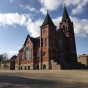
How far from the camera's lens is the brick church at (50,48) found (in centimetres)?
4400

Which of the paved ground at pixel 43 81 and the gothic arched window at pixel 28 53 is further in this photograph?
the gothic arched window at pixel 28 53

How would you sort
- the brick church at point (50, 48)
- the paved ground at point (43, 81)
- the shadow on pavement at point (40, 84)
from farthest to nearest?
the brick church at point (50, 48), the paved ground at point (43, 81), the shadow on pavement at point (40, 84)

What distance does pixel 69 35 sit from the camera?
170 feet

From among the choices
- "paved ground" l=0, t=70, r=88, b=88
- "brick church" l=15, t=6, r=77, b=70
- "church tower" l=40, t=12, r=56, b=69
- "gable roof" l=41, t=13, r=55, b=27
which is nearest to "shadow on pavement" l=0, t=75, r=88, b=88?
"paved ground" l=0, t=70, r=88, b=88

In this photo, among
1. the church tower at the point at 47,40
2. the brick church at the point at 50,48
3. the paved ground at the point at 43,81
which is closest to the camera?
the paved ground at the point at 43,81

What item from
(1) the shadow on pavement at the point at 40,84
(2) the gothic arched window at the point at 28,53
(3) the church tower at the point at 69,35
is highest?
(3) the church tower at the point at 69,35

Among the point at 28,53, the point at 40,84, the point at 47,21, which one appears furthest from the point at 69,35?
the point at 40,84

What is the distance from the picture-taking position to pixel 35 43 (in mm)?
49344

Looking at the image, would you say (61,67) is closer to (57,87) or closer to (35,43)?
(35,43)

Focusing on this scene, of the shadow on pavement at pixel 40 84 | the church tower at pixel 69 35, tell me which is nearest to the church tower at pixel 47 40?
the church tower at pixel 69 35

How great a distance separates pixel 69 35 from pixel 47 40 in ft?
36.7

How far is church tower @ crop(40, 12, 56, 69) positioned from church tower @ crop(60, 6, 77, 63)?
742cm

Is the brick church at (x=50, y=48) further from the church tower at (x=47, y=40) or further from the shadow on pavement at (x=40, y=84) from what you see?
the shadow on pavement at (x=40, y=84)

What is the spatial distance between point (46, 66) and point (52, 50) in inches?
207
